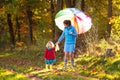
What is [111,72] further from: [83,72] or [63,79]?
[63,79]

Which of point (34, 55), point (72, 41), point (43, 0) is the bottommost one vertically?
point (34, 55)

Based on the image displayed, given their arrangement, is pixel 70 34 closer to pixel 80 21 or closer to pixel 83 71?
pixel 83 71

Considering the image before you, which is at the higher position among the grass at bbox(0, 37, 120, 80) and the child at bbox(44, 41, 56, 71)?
the child at bbox(44, 41, 56, 71)

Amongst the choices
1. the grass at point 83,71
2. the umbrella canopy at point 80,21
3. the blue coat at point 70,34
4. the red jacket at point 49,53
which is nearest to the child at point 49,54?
the red jacket at point 49,53

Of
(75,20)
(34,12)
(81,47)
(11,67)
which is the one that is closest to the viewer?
(75,20)

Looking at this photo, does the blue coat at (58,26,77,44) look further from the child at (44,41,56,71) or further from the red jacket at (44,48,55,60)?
the red jacket at (44,48,55,60)

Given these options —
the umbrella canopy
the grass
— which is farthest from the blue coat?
the umbrella canopy

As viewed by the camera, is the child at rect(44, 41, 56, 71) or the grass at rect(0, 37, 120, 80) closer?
the grass at rect(0, 37, 120, 80)

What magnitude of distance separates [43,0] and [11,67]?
1774 cm

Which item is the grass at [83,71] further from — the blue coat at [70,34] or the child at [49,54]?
the blue coat at [70,34]

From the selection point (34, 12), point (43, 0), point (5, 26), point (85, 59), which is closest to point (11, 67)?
point (85, 59)

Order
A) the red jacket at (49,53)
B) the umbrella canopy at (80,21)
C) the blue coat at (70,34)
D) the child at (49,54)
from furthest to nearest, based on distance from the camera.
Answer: the umbrella canopy at (80,21)
the red jacket at (49,53)
the child at (49,54)
the blue coat at (70,34)

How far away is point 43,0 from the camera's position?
109ft

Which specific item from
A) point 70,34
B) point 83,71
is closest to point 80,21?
point 70,34
